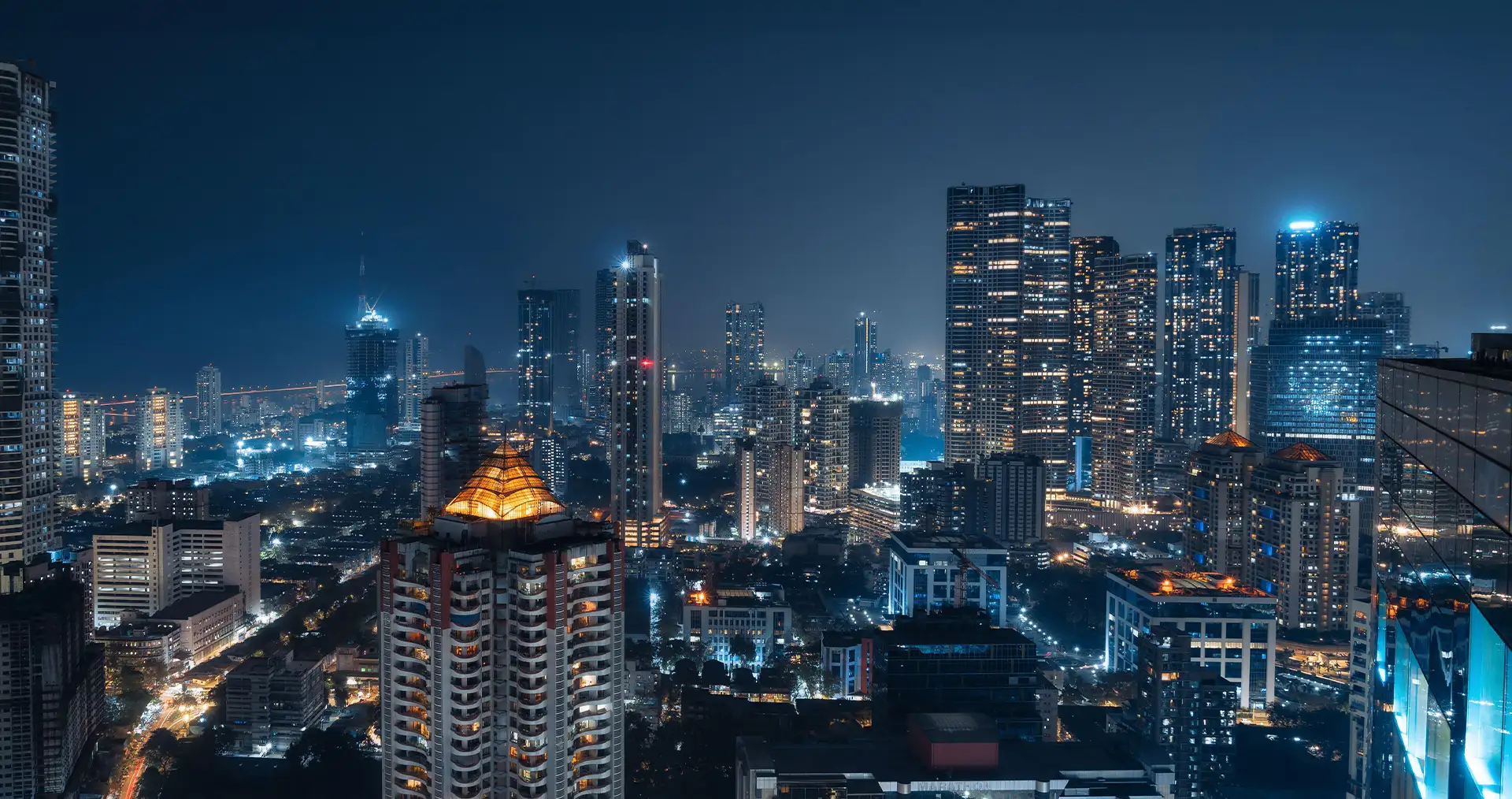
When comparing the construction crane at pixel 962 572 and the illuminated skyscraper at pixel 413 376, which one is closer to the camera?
the construction crane at pixel 962 572

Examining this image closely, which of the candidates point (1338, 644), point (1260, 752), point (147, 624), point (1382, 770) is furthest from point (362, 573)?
point (1382, 770)

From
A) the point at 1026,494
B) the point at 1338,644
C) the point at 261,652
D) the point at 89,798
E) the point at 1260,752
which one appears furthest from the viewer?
the point at 1026,494

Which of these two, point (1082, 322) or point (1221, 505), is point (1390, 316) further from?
point (1221, 505)

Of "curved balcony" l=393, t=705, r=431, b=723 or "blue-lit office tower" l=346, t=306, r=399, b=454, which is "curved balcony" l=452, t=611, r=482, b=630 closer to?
"curved balcony" l=393, t=705, r=431, b=723

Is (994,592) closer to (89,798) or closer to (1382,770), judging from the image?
(89,798)

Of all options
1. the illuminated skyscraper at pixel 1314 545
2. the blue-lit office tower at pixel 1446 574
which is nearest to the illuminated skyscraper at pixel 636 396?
the illuminated skyscraper at pixel 1314 545

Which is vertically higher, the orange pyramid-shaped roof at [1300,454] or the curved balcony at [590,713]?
the orange pyramid-shaped roof at [1300,454]

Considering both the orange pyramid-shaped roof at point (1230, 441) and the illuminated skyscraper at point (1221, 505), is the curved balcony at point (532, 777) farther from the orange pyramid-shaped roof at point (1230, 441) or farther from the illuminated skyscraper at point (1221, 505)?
the orange pyramid-shaped roof at point (1230, 441)
